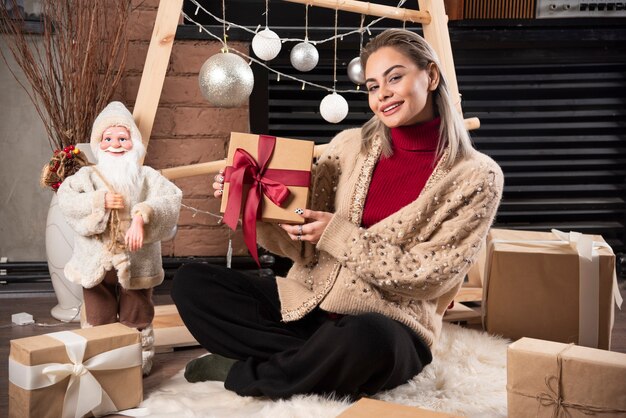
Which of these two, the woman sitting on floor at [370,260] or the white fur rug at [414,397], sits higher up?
the woman sitting on floor at [370,260]

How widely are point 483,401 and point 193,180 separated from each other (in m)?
1.51

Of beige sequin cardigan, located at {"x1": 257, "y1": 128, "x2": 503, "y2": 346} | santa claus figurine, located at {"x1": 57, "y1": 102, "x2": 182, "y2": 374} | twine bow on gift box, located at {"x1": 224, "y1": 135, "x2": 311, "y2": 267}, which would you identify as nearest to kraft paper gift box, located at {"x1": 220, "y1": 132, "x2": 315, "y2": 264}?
twine bow on gift box, located at {"x1": 224, "y1": 135, "x2": 311, "y2": 267}

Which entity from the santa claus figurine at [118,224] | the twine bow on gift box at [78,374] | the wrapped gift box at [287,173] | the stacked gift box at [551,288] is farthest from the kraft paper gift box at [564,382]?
the santa claus figurine at [118,224]

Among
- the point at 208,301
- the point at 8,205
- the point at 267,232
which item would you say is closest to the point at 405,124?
the point at 267,232

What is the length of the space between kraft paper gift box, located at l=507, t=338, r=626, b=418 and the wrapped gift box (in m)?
0.56

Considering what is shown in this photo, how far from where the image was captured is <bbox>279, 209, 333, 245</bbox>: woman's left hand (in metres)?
1.82

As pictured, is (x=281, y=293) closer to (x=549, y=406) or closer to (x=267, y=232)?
(x=267, y=232)

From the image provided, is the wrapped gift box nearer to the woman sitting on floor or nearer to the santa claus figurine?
the woman sitting on floor

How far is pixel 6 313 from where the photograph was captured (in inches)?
107

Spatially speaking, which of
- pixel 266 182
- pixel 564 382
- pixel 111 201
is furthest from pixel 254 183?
pixel 564 382

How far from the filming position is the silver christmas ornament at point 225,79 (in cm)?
219

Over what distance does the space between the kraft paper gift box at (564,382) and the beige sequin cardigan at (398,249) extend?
0.83 ft

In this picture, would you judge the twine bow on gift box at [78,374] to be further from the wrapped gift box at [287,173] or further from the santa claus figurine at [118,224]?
the wrapped gift box at [287,173]

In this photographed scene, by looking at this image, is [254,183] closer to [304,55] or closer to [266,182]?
[266,182]
